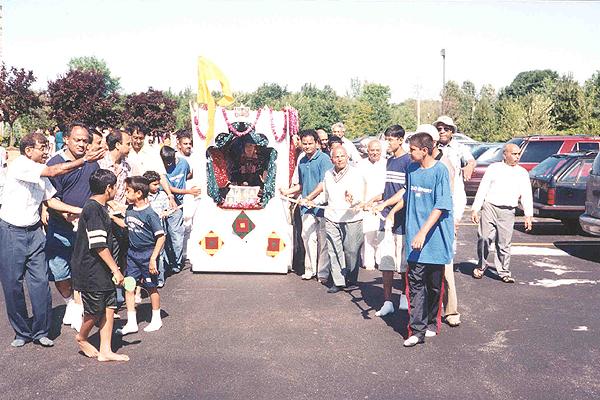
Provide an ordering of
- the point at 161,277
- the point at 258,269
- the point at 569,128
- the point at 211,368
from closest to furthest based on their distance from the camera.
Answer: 1. the point at 211,368
2. the point at 161,277
3. the point at 258,269
4. the point at 569,128

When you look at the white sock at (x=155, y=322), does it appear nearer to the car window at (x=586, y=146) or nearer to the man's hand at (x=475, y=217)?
the man's hand at (x=475, y=217)

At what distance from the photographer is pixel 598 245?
11.2 metres

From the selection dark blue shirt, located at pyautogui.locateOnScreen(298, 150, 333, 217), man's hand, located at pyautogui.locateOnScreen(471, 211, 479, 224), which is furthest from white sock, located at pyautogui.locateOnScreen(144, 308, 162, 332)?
man's hand, located at pyautogui.locateOnScreen(471, 211, 479, 224)

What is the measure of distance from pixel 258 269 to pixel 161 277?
4.71 ft

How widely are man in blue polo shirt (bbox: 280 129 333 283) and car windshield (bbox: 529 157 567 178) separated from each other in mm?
5963

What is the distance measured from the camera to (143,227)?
6062 millimetres

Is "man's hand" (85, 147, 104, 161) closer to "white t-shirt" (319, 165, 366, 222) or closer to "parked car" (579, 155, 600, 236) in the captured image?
"white t-shirt" (319, 165, 366, 222)

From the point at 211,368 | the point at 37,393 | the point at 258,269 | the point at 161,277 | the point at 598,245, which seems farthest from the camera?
the point at 598,245

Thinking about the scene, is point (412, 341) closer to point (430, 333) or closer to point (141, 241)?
point (430, 333)

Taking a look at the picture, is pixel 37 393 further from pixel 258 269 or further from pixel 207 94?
pixel 207 94

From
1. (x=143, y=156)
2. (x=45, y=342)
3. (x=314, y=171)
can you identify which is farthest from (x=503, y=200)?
(x=45, y=342)

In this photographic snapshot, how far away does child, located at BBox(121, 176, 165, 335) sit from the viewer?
19.8 ft

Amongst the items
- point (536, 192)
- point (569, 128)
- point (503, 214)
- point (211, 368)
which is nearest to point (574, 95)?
point (569, 128)

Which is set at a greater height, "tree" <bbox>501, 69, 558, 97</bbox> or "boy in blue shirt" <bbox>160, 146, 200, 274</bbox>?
"tree" <bbox>501, 69, 558, 97</bbox>
